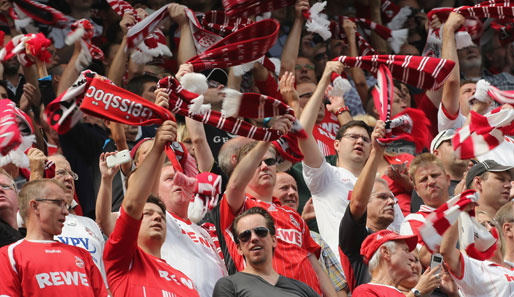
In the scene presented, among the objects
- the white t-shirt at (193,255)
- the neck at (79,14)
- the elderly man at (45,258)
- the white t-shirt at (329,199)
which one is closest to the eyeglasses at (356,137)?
the white t-shirt at (329,199)

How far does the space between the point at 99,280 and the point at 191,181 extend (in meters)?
1.33

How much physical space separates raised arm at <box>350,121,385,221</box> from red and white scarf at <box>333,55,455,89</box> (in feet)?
3.28

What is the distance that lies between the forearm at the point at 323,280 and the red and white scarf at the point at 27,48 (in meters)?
3.01

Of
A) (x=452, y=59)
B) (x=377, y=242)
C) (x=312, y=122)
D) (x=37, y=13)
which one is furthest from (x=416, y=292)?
(x=37, y=13)

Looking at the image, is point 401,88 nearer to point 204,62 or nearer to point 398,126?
point 398,126

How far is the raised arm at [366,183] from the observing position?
274 inches

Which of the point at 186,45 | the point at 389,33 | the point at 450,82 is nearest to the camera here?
the point at 450,82

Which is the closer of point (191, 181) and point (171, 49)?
point (191, 181)

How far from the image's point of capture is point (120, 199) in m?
7.74

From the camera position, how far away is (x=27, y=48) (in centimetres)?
844

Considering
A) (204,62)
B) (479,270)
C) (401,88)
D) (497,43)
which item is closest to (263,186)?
(204,62)

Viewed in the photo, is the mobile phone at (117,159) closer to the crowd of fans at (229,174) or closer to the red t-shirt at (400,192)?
the crowd of fans at (229,174)

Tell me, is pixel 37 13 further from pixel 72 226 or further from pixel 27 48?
pixel 72 226

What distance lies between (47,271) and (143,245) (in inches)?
36.5
